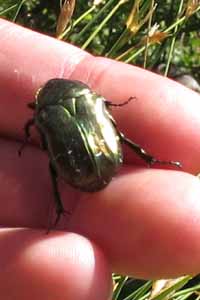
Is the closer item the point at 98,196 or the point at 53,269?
the point at 53,269

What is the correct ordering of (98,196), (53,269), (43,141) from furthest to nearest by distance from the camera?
1. (43,141)
2. (98,196)
3. (53,269)

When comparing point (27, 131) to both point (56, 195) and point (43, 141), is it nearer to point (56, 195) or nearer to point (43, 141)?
point (43, 141)

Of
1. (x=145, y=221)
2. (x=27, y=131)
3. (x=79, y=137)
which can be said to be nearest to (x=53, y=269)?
(x=145, y=221)

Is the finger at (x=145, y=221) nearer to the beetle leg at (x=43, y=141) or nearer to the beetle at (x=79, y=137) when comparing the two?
the beetle at (x=79, y=137)

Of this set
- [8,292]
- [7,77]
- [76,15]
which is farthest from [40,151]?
[76,15]

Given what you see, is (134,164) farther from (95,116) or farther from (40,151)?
(40,151)

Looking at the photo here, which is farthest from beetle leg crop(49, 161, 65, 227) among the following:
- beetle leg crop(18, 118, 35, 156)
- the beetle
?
beetle leg crop(18, 118, 35, 156)

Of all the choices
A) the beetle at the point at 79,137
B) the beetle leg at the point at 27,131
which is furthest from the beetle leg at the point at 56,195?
the beetle leg at the point at 27,131

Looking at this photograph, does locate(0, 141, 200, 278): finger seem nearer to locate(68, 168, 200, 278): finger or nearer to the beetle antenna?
locate(68, 168, 200, 278): finger
